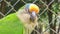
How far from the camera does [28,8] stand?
59.2 inches

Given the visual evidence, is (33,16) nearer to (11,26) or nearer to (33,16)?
(33,16)

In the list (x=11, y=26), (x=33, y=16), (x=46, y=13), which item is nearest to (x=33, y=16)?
(x=33, y=16)

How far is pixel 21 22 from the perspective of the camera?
4.96 feet

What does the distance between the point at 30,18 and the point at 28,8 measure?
5cm

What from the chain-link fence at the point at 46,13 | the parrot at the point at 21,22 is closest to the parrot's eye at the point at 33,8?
the parrot at the point at 21,22

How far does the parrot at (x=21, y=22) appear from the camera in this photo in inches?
58.6

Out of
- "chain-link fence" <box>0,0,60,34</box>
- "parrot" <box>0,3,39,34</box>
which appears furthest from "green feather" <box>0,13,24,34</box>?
"chain-link fence" <box>0,0,60,34</box>

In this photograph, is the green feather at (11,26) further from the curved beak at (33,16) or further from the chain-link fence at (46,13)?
the chain-link fence at (46,13)

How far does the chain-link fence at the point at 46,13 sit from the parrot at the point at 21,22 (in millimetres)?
A: 240

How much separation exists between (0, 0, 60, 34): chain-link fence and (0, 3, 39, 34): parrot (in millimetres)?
240

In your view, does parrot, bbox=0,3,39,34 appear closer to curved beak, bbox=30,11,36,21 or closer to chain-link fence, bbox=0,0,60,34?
curved beak, bbox=30,11,36,21

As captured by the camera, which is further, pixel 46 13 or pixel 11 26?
pixel 46 13

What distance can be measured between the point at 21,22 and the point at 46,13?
373mm

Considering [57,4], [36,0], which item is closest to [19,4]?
[36,0]
